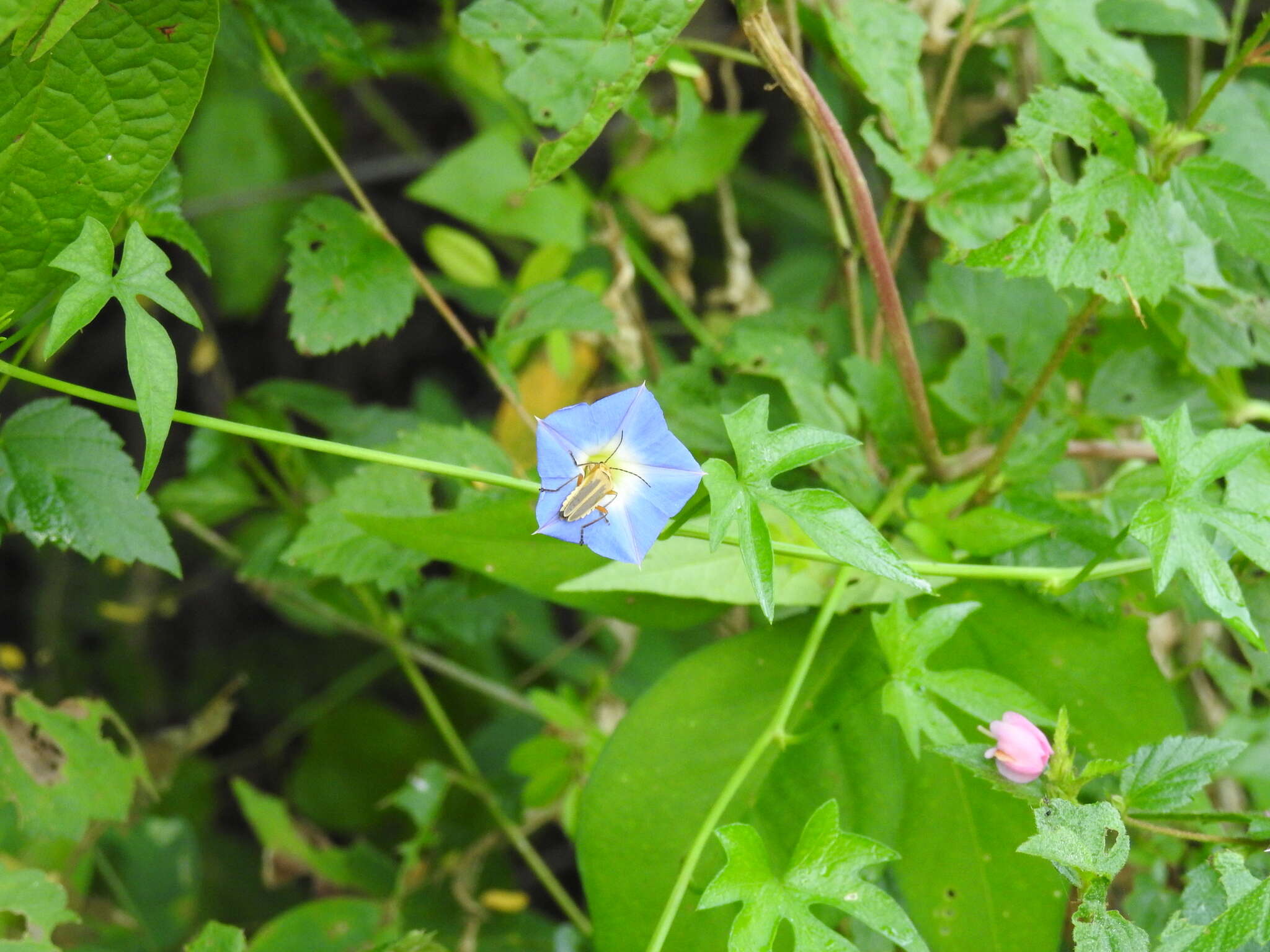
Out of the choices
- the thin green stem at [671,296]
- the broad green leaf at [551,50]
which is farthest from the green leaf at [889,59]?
the thin green stem at [671,296]

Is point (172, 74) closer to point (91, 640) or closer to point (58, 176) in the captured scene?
point (58, 176)

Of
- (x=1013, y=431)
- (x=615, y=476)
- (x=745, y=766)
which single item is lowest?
(x=745, y=766)

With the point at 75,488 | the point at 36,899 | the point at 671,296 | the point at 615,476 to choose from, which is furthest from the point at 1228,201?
the point at 36,899

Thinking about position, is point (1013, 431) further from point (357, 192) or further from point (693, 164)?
point (357, 192)

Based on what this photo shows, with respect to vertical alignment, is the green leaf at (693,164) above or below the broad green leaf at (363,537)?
above

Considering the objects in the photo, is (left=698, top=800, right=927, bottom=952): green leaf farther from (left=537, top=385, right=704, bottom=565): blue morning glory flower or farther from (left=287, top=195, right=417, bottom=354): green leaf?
(left=287, top=195, right=417, bottom=354): green leaf

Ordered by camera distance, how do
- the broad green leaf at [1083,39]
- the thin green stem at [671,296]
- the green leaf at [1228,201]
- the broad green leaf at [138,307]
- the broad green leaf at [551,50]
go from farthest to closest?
the thin green stem at [671,296]
the broad green leaf at [1083,39]
the broad green leaf at [551,50]
the green leaf at [1228,201]
the broad green leaf at [138,307]

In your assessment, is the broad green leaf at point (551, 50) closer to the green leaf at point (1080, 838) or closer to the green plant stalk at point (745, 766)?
the green plant stalk at point (745, 766)
